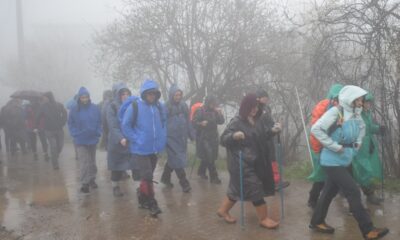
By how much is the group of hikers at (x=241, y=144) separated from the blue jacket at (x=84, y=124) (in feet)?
0.05

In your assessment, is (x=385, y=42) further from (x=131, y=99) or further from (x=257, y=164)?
(x=131, y=99)

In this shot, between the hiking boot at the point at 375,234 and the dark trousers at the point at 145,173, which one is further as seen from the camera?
the dark trousers at the point at 145,173

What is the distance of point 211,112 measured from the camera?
27.9 feet

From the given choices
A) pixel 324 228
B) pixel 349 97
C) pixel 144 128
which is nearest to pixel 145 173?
pixel 144 128

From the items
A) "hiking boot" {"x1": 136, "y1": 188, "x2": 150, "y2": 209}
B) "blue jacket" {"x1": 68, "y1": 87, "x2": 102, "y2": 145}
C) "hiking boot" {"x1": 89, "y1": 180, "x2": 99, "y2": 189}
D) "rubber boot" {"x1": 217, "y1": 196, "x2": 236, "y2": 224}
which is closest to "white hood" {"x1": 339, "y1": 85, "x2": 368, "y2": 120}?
"rubber boot" {"x1": 217, "y1": 196, "x2": 236, "y2": 224}

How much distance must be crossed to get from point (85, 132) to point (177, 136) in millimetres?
1561

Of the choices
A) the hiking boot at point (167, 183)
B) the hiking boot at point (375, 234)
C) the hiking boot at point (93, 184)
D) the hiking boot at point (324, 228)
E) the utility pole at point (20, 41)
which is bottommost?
the hiking boot at point (324, 228)

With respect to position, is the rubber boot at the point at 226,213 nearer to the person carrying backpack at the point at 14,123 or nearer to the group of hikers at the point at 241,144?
the group of hikers at the point at 241,144

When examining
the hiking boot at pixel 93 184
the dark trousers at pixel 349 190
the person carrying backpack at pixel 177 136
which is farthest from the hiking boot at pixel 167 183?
the dark trousers at pixel 349 190

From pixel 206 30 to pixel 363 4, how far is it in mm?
5724

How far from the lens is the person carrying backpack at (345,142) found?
5090 mm

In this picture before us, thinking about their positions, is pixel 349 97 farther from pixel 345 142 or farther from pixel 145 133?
pixel 145 133

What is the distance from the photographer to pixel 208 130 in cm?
852

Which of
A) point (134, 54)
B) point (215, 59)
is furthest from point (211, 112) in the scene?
point (134, 54)
